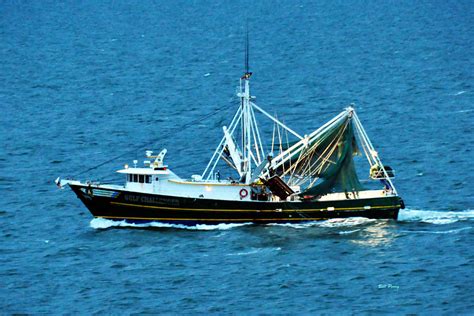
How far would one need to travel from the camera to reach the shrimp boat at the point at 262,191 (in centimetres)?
15250

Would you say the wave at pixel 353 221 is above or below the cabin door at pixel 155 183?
below

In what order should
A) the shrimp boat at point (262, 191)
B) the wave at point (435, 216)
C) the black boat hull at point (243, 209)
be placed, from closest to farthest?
1. the wave at point (435, 216)
2. the black boat hull at point (243, 209)
3. the shrimp boat at point (262, 191)

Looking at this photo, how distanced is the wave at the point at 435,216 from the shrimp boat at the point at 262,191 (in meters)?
2.08

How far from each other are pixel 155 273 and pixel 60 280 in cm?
921

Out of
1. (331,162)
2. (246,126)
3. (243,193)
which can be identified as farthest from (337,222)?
(246,126)

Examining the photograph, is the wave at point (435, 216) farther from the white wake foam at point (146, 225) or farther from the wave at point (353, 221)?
the white wake foam at point (146, 225)

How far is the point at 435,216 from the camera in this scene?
153m

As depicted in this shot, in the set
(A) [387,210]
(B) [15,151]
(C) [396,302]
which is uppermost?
(B) [15,151]

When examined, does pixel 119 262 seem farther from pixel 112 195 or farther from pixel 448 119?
pixel 448 119

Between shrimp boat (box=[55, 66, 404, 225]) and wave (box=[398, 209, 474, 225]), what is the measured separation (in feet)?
6.82

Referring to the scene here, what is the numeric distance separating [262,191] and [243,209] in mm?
3295

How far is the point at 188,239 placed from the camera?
14862cm

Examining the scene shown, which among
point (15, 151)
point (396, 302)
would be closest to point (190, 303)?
point (396, 302)

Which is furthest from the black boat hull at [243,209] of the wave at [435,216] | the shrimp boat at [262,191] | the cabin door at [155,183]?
the wave at [435,216]
